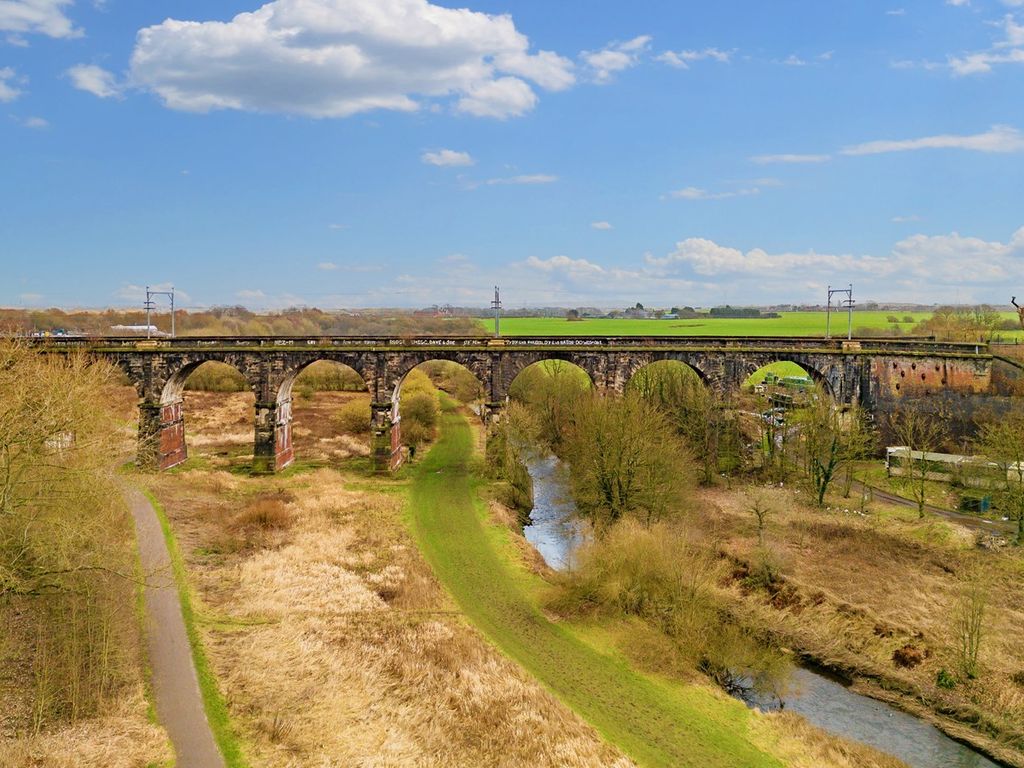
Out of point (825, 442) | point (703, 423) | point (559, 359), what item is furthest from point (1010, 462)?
point (559, 359)

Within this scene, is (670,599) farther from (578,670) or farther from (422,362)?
(422,362)

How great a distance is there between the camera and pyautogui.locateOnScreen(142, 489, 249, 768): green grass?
57.8ft

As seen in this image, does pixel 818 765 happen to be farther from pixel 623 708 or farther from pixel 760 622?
pixel 760 622

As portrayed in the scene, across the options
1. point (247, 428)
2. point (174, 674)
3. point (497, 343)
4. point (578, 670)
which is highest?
point (497, 343)

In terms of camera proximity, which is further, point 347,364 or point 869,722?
point 347,364

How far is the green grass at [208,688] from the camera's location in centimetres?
1762

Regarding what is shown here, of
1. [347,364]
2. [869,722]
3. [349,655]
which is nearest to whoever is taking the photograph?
[869,722]

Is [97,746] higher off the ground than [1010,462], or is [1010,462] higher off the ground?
[1010,462]

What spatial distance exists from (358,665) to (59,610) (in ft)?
29.2

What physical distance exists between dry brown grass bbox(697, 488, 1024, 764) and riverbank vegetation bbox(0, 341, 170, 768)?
871 inches

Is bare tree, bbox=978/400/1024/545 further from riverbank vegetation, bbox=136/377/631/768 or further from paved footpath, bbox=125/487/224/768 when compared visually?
paved footpath, bbox=125/487/224/768

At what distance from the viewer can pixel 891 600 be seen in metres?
28.3

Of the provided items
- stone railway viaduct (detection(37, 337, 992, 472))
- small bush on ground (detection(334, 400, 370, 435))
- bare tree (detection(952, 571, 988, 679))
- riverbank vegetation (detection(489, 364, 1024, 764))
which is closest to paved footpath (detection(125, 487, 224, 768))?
riverbank vegetation (detection(489, 364, 1024, 764))

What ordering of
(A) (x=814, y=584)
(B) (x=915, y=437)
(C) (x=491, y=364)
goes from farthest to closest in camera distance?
1. (C) (x=491, y=364)
2. (B) (x=915, y=437)
3. (A) (x=814, y=584)
